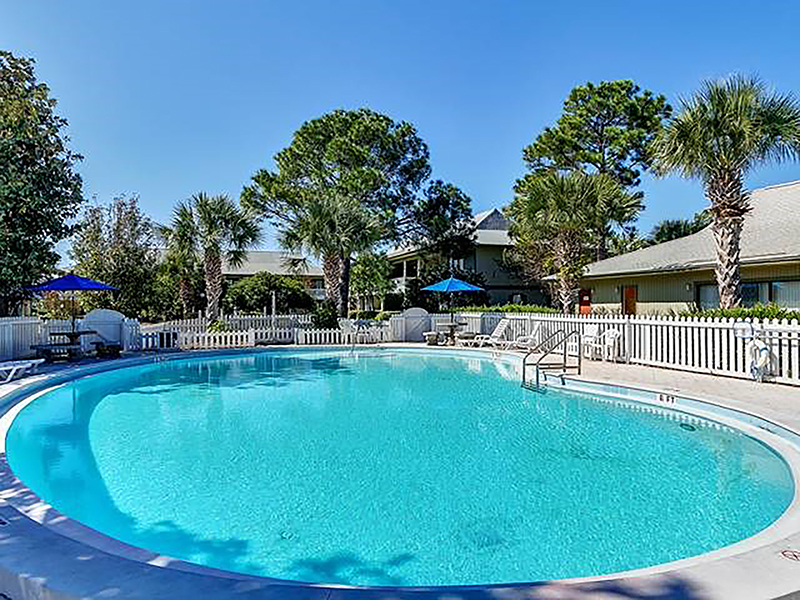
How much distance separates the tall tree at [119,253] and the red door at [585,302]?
2059cm

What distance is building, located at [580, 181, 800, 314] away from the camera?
15.3 m

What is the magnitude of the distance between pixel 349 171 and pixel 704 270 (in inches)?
693

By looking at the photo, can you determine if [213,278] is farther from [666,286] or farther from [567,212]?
[666,286]

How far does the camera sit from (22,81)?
642 inches

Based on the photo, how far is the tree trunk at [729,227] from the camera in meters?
12.8

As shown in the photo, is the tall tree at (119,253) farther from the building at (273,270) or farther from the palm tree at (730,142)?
the palm tree at (730,142)

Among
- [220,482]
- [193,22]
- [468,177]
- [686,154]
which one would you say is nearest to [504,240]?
[468,177]

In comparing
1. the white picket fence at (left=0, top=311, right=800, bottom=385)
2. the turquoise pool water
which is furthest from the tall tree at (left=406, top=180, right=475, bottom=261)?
the turquoise pool water

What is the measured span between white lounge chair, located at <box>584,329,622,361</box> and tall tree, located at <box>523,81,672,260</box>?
15.1 metres

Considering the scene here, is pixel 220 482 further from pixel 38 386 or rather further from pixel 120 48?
pixel 120 48

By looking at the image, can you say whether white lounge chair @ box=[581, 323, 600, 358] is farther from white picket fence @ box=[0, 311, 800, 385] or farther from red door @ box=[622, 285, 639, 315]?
red door @ box=[622, 285, 639, 315]

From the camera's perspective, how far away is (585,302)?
24.8 m

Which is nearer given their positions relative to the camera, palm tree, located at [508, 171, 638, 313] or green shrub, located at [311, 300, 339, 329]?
palm tree, located at [508, 171, 638, 313]

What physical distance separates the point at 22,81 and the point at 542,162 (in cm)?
2538
